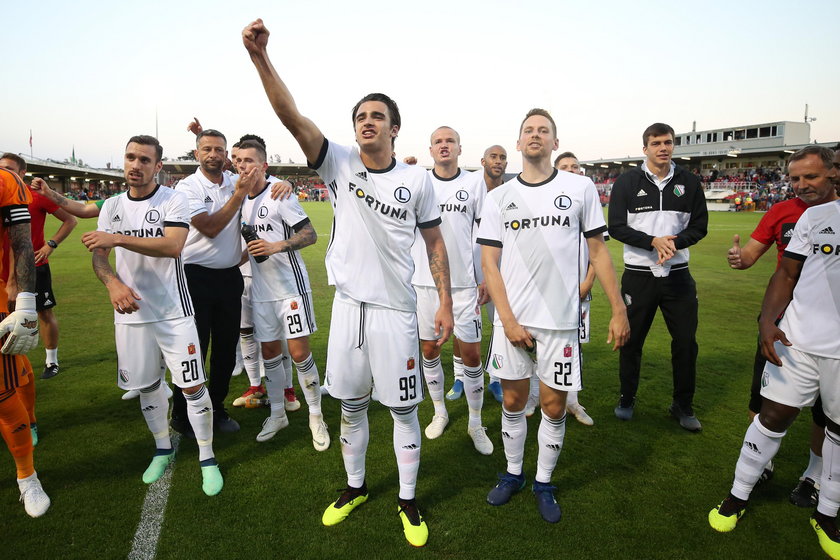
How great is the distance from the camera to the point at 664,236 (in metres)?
4.43

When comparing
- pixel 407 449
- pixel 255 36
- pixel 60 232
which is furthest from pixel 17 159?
pixel 407 449

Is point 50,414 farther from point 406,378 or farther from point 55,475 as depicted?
point 406,378

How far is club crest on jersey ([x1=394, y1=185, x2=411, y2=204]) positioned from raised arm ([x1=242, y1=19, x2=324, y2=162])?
558 millimetres

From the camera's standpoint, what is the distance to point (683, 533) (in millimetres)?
3086

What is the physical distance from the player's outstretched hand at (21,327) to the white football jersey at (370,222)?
194 centimetres

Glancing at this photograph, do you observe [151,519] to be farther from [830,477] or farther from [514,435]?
[830,477]

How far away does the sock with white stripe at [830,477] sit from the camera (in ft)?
9.68

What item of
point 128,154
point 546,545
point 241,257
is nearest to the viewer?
point 546,545

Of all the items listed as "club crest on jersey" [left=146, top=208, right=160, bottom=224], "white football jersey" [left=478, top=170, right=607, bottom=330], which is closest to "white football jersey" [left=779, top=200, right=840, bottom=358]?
"white football jersey" [left=478, top=170, right=607, bottom=330]

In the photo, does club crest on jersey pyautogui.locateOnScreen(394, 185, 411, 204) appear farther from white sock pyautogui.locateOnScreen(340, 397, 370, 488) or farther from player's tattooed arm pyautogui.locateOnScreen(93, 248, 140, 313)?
player's tattooed arm pyautogui.locateOnScreen(93, 248, 140, 313)

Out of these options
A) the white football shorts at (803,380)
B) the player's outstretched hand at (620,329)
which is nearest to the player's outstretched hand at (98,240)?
the player's outstretched hand at (620,329)

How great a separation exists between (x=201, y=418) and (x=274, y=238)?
1716mm

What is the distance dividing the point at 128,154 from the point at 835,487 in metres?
5.33

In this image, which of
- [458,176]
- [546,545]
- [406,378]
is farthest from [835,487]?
[458,176]
